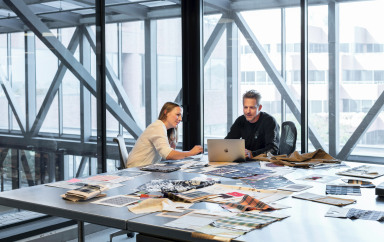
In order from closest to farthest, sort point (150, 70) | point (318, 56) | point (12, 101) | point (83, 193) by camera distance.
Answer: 1. point (83, 193)
2. point (12, 101)
3. point (318, 56)
4. point (150, 70)

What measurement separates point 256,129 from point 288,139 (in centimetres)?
37

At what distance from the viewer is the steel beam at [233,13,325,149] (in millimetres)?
6293

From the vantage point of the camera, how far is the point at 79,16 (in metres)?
5.30

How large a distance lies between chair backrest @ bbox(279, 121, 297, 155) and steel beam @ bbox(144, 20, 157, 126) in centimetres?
186

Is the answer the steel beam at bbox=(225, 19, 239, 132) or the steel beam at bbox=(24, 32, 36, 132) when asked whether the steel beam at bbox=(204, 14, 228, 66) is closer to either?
the steel beam at bbox=(225, 19, 239, 132)

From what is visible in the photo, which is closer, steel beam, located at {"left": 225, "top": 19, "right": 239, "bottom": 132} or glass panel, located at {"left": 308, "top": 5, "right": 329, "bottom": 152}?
glass panel, located at {"left": 308, "top": 5, "right": 329, "bottom": 152}

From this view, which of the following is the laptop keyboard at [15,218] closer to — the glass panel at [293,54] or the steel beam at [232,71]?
the steel beam at [232,71]

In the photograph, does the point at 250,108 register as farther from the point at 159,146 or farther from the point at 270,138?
the point at 159,146

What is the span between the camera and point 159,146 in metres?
4.75

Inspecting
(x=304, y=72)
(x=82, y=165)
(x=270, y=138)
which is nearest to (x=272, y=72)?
(x=304, y=72)

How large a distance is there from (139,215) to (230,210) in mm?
500

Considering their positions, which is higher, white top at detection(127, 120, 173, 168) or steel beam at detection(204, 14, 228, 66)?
steel beam at detection(204, 14, 228, 66)

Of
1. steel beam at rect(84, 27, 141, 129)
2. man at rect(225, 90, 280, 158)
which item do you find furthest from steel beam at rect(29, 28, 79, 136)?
man at rect(225, 90, 280, 158)

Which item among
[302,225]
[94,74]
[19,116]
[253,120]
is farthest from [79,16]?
[302,225]
